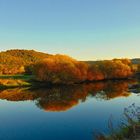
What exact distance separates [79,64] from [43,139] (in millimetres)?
61680

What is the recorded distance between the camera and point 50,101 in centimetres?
4859

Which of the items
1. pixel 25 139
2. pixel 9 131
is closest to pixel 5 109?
pixel 9 131

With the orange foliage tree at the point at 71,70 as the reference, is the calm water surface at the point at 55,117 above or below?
below

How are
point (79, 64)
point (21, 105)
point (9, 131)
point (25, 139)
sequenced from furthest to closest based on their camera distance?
1. point (79, 64)
2. point (21, 105)
3. point (9, 131)
4. point (25, 139)

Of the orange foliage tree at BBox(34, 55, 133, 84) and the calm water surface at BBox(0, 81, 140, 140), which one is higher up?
the orange foliage tree at BBox(34, 55, 133, 84)

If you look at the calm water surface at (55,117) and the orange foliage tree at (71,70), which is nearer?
the calm water surface at (55,117)

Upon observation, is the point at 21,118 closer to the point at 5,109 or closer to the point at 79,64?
the point at 5,109

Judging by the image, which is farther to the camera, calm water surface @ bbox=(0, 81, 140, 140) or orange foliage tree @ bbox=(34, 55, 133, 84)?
orange foliage tree @ bbox=(34, 55, 133, 84)

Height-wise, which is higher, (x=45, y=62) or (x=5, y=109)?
(x=45, y=62)

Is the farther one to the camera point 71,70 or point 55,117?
point 71,70

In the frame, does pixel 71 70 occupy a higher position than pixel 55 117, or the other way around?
pixel 71 70

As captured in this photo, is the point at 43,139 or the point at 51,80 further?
the point at 51,80

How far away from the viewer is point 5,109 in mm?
42750

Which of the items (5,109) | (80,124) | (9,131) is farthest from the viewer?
(5,109)
